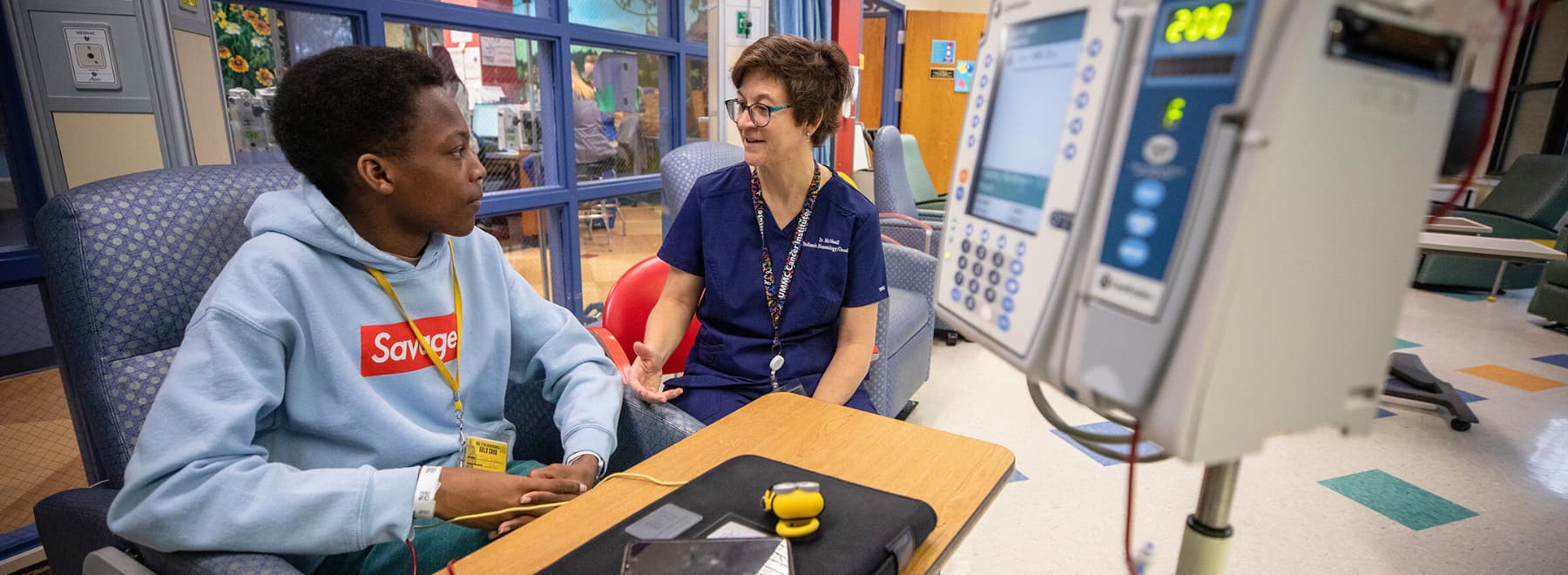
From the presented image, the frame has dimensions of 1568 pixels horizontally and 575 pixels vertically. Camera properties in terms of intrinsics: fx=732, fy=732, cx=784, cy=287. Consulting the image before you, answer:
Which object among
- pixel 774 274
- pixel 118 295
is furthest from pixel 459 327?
pixel 774 274

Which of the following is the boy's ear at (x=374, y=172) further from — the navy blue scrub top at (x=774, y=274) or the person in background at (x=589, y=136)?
the person in background at (x=589, y=136)

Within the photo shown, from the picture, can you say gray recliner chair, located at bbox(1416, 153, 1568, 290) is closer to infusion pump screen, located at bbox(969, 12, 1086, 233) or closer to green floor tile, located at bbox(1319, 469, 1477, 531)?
green floor tile, located at bbox(1319, 469, 1477, 531)

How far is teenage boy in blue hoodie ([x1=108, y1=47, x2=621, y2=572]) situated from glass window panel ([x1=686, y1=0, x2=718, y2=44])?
2736mm

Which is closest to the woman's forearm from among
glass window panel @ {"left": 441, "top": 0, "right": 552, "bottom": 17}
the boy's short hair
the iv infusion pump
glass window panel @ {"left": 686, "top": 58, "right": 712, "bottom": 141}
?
the boy's short hair

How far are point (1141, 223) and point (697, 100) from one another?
3701 millimetres

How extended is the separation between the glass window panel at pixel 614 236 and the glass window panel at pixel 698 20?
0.83 metres

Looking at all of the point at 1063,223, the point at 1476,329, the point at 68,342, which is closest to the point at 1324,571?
the point at 1063,223

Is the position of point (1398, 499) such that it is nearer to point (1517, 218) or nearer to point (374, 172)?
point (374, 172)

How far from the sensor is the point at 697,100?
3.95 metres

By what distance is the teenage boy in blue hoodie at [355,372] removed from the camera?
83 cm

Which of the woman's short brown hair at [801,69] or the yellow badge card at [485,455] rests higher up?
the woman's short brown hair at [801,69]

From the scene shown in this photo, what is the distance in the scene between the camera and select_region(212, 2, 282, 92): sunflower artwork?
5.94 ft

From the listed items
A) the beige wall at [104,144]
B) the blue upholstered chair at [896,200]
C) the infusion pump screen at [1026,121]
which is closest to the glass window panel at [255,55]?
the beige wall at [104,144]

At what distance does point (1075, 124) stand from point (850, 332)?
110 centimetres
